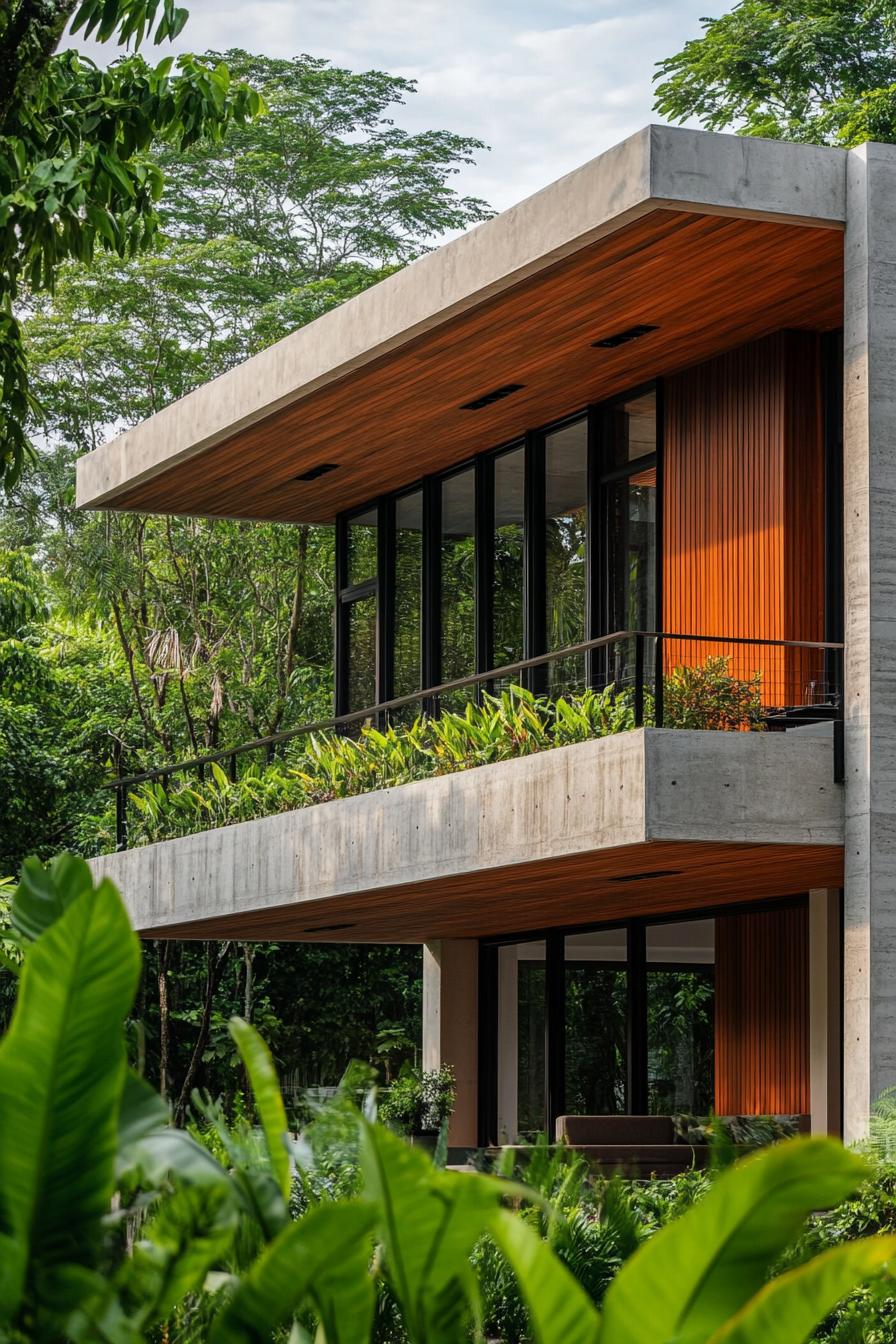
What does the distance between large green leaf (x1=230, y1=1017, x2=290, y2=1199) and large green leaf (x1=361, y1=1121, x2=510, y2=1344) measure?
13.5 inches

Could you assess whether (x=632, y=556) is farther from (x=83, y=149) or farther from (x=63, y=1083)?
(x=63, y=1083)

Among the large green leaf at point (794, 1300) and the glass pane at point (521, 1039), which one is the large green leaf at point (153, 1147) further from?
the glass pane at point (521, 1039)

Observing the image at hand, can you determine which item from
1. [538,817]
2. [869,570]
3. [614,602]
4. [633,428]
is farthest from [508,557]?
[869,570]

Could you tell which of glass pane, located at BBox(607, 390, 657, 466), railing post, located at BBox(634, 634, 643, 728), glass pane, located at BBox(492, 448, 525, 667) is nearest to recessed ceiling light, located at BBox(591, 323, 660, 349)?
glass pane, located at BBox(607, 390, 657, 466)

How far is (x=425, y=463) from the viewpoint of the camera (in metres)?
17.8

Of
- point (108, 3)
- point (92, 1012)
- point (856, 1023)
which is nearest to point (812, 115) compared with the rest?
point (856, 1023)

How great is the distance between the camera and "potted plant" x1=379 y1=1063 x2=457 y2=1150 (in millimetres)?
16938

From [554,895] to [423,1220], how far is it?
12.4m

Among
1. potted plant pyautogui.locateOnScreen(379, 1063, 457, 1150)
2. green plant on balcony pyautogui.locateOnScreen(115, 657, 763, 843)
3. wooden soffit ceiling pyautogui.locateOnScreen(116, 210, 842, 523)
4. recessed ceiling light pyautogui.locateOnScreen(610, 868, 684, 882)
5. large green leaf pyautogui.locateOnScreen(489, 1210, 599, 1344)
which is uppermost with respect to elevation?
wooden soffit ceiling pyautogui.locateOnScreen(116, 210, 842, 523)

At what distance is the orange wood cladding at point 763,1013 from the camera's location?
14.3 meters

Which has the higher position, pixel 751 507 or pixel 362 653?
pixel 751 507

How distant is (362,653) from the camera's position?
19750 millimetres

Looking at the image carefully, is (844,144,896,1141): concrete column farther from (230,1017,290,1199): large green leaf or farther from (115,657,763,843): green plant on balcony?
(230,1017,290,1199): large green leaf

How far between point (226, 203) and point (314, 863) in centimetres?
2005
